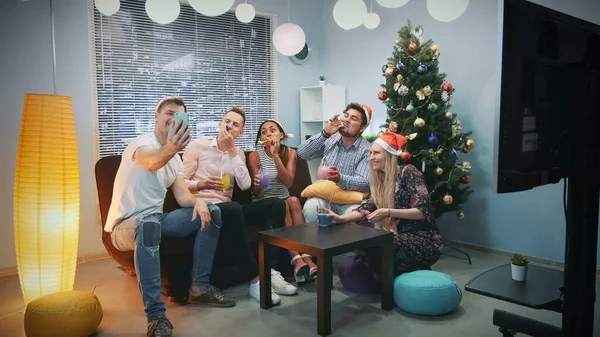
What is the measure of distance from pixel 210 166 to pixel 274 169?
1.72ft

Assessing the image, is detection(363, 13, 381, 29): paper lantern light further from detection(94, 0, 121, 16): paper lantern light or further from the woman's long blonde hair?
detection(94, 0, 121, 16): paper lantern light

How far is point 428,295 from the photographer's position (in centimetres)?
263

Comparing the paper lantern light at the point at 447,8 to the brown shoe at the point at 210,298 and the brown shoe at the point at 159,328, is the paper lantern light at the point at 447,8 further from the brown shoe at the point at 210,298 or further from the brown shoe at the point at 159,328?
the brown shoe at the point at 159,328

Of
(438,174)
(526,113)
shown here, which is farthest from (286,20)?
(526,113)

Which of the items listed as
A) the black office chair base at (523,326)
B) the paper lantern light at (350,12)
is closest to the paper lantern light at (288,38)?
the paper lantern light at (350,12)

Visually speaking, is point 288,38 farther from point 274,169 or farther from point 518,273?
point 518,273

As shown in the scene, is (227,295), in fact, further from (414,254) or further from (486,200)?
(486,200)

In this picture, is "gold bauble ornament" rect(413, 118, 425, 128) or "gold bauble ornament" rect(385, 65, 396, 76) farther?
"gold bauble ornament" rect(385, 65, 396, 76)

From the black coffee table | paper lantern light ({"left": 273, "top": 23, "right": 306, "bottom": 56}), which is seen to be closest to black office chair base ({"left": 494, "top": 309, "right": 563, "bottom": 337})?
the black coffee table

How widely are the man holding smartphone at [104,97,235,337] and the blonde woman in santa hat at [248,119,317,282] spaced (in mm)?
765

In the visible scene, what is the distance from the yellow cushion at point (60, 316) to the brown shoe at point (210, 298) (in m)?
0.60

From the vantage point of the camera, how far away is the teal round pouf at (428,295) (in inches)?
104

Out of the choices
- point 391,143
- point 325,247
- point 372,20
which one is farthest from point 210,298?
point 372,20

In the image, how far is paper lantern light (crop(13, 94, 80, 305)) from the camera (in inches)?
102
